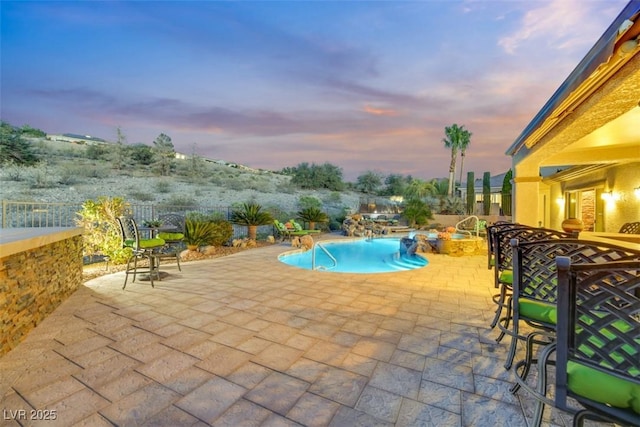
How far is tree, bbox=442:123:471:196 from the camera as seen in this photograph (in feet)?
75.5

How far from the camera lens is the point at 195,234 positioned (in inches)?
288

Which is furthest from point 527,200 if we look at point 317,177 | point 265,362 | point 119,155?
point 119,155

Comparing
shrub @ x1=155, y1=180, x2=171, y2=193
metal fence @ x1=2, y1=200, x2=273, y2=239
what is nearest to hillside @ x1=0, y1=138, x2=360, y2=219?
shrub @ x1=155, y1=180, x2=171, y2=193

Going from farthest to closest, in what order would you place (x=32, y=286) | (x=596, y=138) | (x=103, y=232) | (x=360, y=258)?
(x=360, y=258), (x=103, y=232), (x=596, y=138), (x=32, y=286)

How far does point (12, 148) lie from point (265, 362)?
53.6 feet

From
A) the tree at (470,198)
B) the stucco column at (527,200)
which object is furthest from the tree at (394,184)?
the stucco column at (527,200)

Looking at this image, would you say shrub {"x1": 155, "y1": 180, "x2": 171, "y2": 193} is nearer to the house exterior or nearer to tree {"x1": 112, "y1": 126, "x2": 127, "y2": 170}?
tree {"x1": 112, "y1": 126, "x2": 127, "y2": 170}

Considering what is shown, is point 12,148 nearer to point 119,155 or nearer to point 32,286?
point 119,155

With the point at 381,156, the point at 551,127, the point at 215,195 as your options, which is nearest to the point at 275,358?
the point at 551,127

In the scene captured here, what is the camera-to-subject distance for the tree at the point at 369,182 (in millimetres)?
28688

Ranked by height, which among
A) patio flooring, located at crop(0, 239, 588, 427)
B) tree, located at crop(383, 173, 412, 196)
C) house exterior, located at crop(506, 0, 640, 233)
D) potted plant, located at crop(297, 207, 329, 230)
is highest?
tree, located at crop(383, 173, 412, 196)

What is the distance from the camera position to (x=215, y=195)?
1734 cm

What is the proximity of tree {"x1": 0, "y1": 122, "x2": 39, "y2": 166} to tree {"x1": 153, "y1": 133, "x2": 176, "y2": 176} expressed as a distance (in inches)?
290

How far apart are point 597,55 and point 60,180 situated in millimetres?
18949
